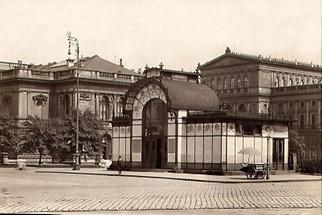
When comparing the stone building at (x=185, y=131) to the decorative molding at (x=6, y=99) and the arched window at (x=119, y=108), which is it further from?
the decorative molding at (x=6, y=99)

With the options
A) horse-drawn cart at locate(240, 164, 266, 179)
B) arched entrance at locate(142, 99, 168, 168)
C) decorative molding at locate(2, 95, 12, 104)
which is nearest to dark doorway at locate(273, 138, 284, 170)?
arched entrance at locate(142, 99, 168, 168)

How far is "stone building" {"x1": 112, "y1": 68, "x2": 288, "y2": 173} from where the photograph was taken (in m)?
42.5

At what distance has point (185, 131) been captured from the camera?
45125 mm

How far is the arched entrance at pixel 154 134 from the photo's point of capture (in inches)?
1831

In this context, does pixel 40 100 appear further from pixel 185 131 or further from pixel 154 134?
pixel 154 134

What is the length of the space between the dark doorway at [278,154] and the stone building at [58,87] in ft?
38.9

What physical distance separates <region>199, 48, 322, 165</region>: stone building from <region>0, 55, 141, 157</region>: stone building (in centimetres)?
2574

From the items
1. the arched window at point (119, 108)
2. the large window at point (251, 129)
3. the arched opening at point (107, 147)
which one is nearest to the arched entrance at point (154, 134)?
the large window at point (251, 129)

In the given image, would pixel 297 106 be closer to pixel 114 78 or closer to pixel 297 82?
pixel 297 82

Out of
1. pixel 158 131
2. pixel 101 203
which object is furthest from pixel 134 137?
pixel 101 203

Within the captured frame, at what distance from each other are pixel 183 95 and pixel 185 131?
2649 millimetres

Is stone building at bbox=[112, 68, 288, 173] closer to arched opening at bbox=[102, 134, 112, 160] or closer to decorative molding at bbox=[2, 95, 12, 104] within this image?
arched opening at bbox=[102, 134, 112, 160]

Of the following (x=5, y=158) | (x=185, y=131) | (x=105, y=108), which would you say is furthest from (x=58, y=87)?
(x=105, y=108)

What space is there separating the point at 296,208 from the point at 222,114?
81.1ft
